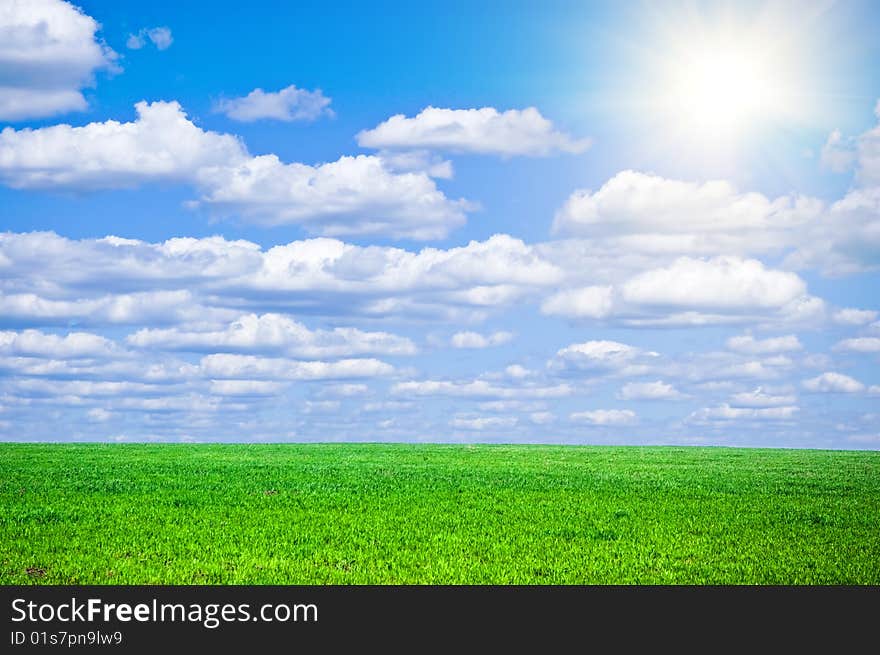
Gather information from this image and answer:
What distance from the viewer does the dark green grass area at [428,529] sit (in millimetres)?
18672

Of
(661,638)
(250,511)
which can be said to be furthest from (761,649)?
(250,511)

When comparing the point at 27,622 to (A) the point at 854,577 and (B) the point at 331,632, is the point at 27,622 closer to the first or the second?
(B) the point at 331,632

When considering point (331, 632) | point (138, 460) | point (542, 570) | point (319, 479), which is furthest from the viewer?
point (138, 460)

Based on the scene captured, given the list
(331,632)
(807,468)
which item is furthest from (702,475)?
(331,632)

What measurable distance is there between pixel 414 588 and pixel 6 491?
21.7 metres

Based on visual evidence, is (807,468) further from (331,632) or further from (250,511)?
(331,632)

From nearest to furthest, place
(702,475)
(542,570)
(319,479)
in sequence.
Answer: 1. (542,570)
2. (319,479)
3. (702,475)

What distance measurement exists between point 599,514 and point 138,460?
1303 inches

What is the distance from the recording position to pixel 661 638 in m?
14.3

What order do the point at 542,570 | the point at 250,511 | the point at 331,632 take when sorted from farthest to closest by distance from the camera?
1. the point at 250,511
2. the point at 542,570
3. the point at 331,632

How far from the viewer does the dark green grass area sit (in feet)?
61.3

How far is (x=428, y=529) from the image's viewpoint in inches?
927

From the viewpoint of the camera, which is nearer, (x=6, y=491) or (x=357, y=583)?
(x=357, y=583)

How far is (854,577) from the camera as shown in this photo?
744 inches
